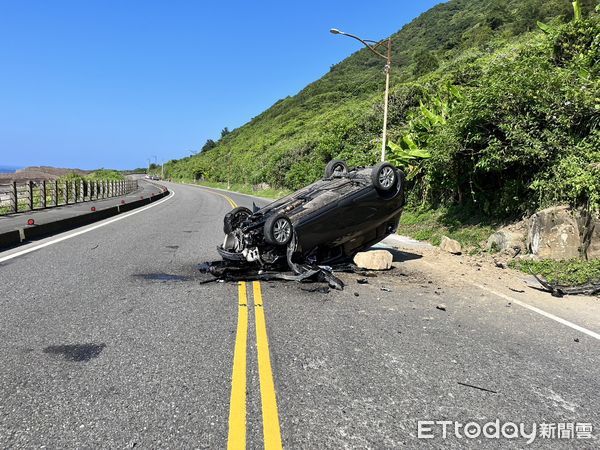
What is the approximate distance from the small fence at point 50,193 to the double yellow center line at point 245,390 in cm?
1782

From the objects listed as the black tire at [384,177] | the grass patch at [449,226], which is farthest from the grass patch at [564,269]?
the black tire at [384,177]

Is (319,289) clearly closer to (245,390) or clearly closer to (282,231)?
(282,231)

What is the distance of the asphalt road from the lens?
2877 mm

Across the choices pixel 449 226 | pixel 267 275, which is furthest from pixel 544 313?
pixel 449 226

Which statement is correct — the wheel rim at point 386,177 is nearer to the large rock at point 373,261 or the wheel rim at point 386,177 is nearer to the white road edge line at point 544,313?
the large rock at point 373,261

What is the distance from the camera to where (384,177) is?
8.30m

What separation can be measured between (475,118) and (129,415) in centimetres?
1037

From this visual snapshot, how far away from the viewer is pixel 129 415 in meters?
2.98

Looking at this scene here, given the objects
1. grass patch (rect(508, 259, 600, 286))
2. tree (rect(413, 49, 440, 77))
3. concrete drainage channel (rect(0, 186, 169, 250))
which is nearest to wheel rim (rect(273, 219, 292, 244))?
grass patch (rect(508, 259, 600, 286))

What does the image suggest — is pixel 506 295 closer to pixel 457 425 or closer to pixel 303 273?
pixel 303 273

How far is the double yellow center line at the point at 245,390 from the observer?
109 inches

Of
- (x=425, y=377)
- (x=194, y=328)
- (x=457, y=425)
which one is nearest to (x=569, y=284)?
(x=425, y=377)

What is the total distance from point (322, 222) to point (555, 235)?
492 centimetres

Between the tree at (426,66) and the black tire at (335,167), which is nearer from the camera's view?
the black tire at (335,167)
